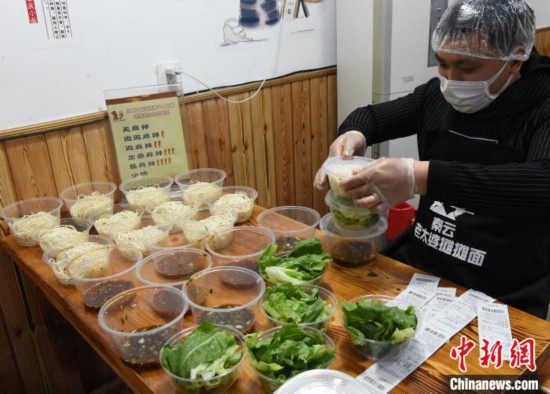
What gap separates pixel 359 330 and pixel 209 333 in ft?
1.13

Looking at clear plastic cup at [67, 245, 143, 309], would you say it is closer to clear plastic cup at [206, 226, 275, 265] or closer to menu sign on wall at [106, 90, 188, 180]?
clear plastic cup at [206, 226, 275, 265]

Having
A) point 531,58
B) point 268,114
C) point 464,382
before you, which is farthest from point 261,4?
point 464,382

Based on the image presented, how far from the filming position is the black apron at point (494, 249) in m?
1.46

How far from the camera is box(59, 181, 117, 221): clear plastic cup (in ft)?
5.94

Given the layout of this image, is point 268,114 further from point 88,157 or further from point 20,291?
point 20,291

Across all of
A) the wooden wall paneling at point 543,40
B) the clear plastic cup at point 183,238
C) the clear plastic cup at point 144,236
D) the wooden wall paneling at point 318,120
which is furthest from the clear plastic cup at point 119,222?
the wooden wall paneling at point 543,40

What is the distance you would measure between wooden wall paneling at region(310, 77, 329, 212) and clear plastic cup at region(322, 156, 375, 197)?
1.35 metres

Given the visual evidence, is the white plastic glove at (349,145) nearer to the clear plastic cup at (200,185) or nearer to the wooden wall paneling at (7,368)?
the clear plastic cup at (200,185)

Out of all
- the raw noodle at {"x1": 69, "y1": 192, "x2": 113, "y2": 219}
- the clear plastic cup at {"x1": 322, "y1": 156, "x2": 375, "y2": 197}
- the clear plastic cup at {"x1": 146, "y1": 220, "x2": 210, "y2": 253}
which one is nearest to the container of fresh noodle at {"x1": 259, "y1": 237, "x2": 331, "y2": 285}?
the clear plastic cup at {"x1": 322, "y1": 156, "x2": 375, "y2": 197}

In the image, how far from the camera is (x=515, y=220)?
1454mm

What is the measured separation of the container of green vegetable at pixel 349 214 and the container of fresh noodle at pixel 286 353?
0.51m

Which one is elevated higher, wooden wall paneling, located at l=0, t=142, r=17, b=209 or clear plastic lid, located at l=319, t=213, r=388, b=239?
wooden wall paneling, located at l=0, t=142, r=17, b=209

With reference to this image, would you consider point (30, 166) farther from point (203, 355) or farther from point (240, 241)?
Answer: point (203, 355)

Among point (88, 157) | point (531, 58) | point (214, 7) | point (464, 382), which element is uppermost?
point (214, 7)
